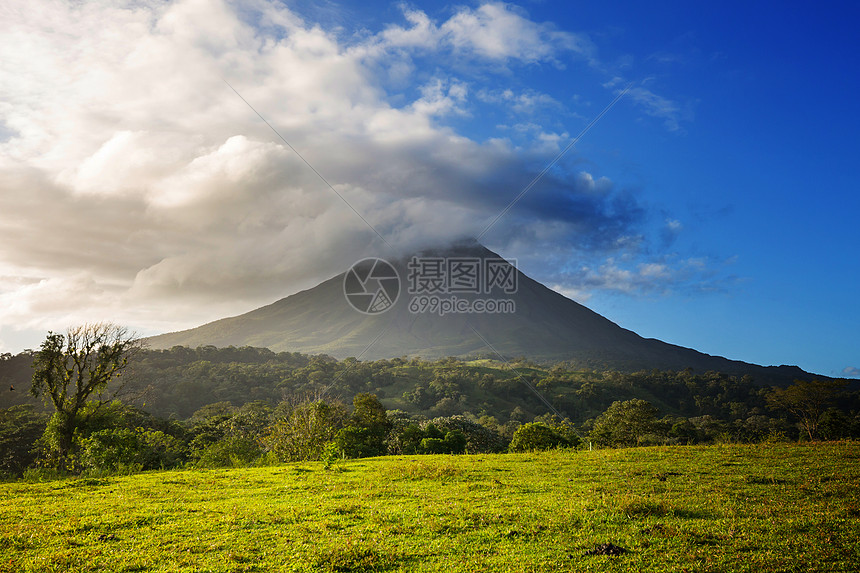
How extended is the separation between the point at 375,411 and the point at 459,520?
25992 millimetres

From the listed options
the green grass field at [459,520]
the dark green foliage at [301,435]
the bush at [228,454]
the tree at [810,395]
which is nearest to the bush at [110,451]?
the bush at [228,454]

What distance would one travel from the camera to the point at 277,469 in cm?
1728

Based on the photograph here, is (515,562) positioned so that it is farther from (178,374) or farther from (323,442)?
(178,374)

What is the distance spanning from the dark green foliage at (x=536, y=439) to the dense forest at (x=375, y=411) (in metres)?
0.12

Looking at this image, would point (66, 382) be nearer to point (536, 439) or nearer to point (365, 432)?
point (365, 432)

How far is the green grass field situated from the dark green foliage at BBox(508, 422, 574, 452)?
1237 cm

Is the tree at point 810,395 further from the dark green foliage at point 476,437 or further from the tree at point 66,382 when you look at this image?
the tree at point 66,382

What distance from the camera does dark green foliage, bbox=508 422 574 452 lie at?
26734mm

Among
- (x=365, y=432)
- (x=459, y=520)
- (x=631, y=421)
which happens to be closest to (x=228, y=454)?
(x=365, y=432)

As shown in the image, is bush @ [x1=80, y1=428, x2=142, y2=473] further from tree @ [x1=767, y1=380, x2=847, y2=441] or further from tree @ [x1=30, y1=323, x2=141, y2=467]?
tree @ [x1=767, y1=380, x2=847, y2=441]

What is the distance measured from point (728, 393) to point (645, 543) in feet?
352

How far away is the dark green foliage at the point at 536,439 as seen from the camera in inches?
1053

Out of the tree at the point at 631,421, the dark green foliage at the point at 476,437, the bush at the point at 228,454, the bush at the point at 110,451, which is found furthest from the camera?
the tree at the point at 631,421

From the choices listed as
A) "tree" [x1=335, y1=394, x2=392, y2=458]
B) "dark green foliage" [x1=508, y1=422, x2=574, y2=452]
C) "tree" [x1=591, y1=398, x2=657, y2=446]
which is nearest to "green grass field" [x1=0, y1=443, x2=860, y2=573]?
"tree" [x1=335, y1=394, x2=392, y2=458]
